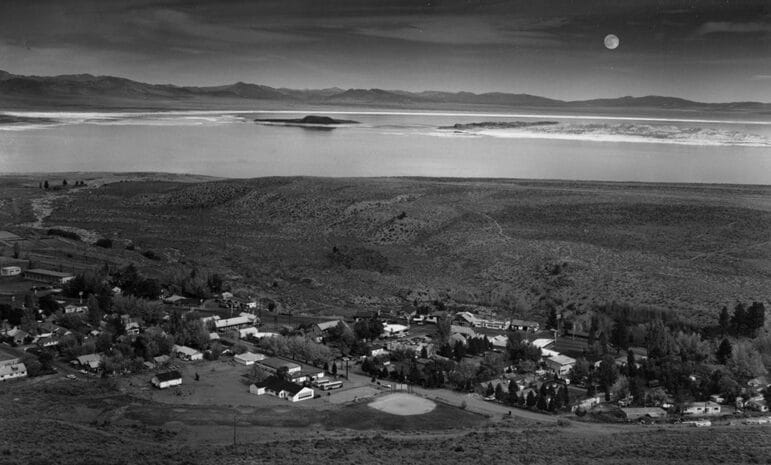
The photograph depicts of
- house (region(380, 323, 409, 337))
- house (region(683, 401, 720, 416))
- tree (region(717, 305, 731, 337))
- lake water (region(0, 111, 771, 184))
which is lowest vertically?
house (region(380, 323, 409, 337))

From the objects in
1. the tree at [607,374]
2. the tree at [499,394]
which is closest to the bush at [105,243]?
the tree at [499,394]

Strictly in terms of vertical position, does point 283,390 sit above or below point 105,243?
below

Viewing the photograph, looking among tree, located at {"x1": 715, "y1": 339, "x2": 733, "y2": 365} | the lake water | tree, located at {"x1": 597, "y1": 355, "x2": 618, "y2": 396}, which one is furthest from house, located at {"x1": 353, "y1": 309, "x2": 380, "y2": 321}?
the lake water

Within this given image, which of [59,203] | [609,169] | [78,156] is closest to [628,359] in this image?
[59,203]

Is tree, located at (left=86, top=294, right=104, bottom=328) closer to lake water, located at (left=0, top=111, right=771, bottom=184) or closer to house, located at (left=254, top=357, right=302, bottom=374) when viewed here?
house, located at (left=254, top=357, right=302, bottom=374)

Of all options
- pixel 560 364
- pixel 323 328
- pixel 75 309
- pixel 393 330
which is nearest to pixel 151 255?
pixel 75 309

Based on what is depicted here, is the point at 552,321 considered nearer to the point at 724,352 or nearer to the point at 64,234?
the point at 724,352
